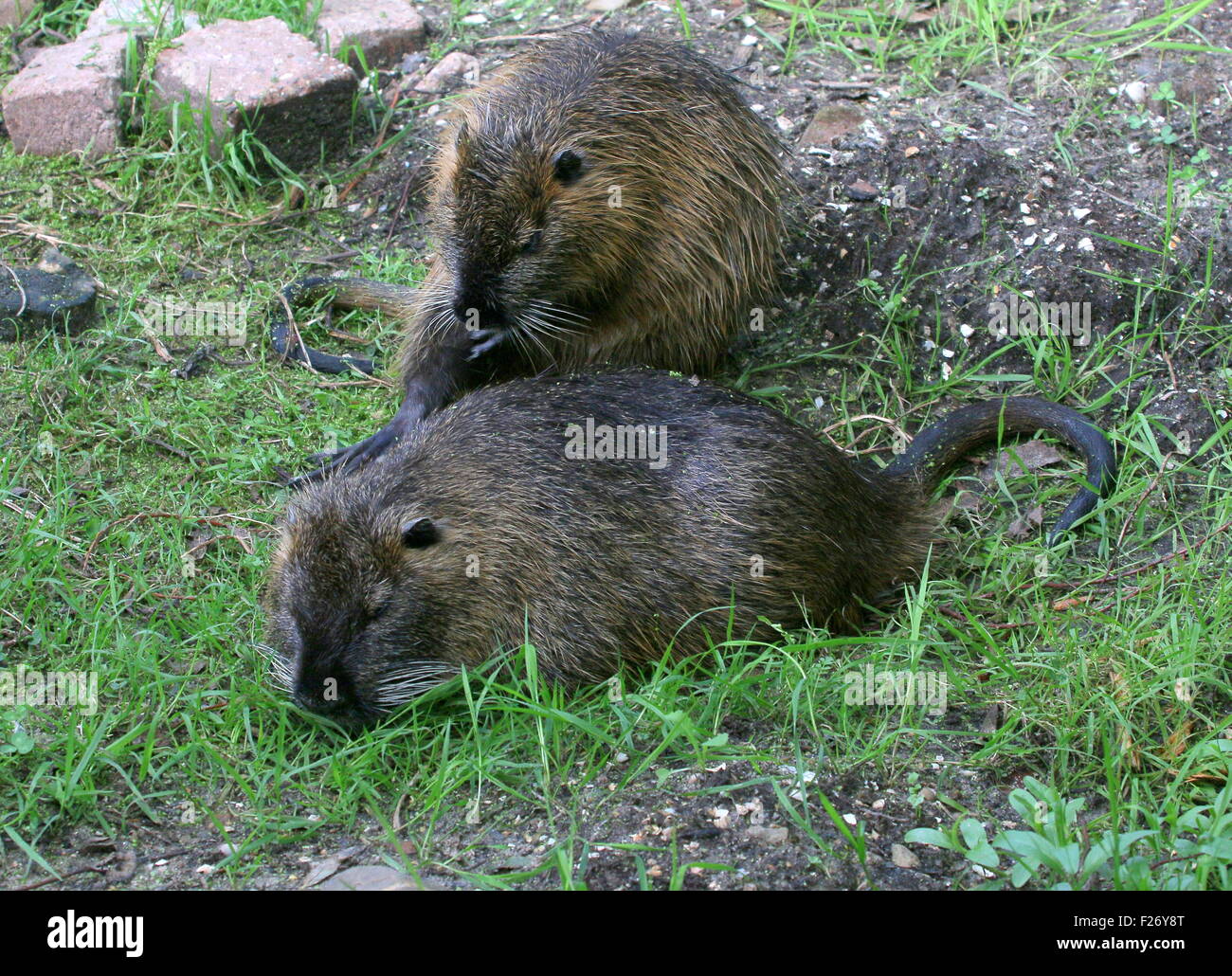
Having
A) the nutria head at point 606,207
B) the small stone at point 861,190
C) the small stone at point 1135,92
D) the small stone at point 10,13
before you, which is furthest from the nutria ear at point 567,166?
the small stone at point 10,13

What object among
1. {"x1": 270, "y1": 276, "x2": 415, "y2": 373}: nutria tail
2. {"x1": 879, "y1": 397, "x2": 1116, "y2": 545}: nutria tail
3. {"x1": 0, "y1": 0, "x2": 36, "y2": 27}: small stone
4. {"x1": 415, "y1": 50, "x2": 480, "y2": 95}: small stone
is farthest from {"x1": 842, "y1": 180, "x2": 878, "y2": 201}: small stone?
{"x1": 0, "y1": 0, "x2": 36, "y2": 27}: small stone

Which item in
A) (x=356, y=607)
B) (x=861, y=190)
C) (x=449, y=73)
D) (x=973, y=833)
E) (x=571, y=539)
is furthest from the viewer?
(x=449, y=73)

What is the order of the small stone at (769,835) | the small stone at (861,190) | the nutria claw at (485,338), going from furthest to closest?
1. the small stone at (861,190)
2. the nutria claw at (485,338)
3. the small stone at (769,835)

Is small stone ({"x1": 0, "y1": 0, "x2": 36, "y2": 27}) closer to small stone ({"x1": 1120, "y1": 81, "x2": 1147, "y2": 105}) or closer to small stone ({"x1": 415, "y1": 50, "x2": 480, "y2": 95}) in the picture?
small stone ({"x1": 415, "y1": 50, "x2": 480, "y2": 95})

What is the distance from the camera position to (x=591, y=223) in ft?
14.1

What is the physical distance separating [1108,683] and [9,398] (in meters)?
3.63

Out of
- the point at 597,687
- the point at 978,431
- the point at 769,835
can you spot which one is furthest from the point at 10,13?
the point at 769,835

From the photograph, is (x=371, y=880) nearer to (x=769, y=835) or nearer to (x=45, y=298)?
(x=769, y=835)

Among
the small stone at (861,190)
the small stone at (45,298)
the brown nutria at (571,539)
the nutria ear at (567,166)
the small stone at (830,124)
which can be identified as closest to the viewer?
the brown nutria at (571,539)

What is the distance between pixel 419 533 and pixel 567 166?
55.4 inches

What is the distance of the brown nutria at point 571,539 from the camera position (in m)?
3.46

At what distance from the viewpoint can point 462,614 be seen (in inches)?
141

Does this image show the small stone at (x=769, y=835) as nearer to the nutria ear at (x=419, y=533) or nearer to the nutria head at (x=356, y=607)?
the nutria head at (x=356, y=607)
